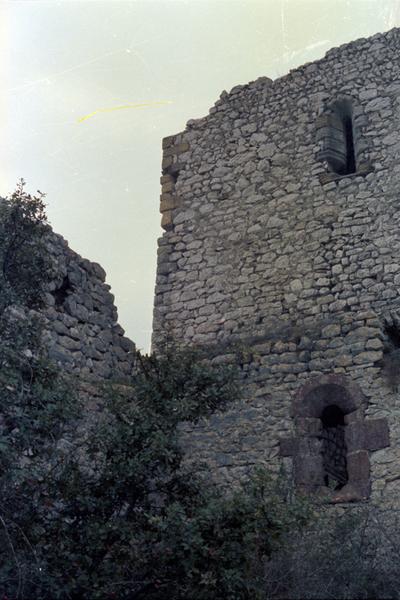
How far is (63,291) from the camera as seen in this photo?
9477mm

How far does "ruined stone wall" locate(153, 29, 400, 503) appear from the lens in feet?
30.7

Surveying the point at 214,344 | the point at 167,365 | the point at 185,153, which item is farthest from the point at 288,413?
the point at 185,153

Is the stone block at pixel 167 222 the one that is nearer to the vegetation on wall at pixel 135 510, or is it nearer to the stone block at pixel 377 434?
the vegetation on wall at pixel 135 510

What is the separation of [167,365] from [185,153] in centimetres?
567

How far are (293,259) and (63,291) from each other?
303cm

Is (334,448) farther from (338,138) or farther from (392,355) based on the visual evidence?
(338,138)

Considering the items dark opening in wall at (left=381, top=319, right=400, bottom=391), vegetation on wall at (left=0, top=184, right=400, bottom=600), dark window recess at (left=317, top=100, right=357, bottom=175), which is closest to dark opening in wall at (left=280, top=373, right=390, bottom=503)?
dark opening in wall at (left=381, top=319, right=400, bottom=391)

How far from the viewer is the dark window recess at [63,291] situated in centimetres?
934

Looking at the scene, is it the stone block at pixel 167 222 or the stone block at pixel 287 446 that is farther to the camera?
the stone block at pixel 167 222

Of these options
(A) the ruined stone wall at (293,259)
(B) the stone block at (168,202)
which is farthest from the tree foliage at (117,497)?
(B) the stone block at (168,202)

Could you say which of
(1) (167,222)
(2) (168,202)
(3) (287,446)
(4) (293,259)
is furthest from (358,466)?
(2) (168,202)

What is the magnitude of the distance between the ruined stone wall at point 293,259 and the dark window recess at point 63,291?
4.58 ft

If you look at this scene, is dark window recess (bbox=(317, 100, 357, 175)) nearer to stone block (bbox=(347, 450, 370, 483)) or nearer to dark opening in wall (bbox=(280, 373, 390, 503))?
dark opening in wall (bbox=(280, 373, 390, 503))

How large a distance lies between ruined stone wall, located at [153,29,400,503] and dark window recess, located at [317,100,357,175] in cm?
6
